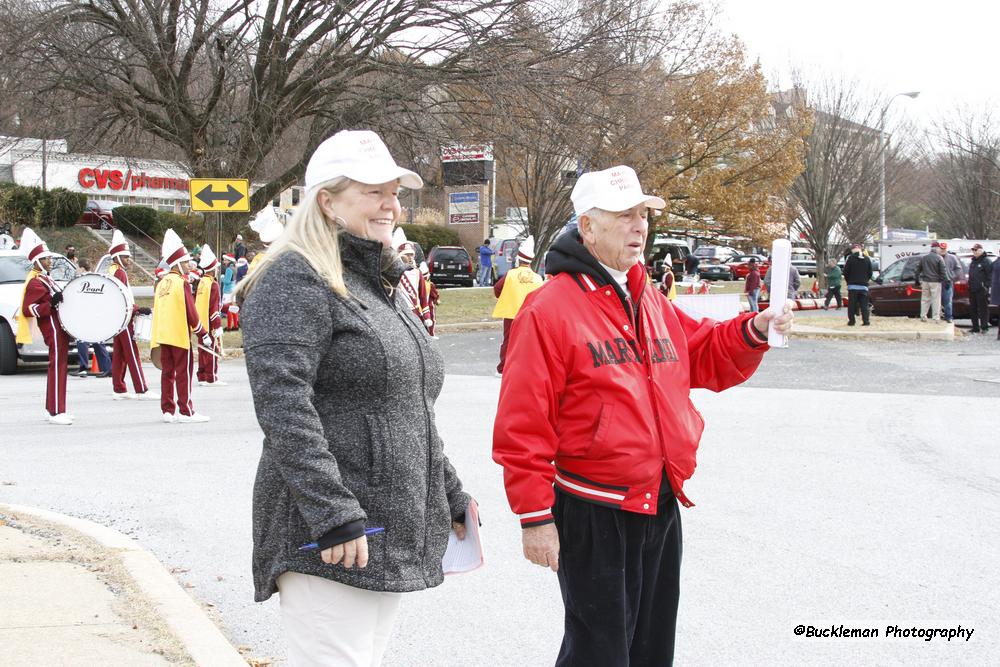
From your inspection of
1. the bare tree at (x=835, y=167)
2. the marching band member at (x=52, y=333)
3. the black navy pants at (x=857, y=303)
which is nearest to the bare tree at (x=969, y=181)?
the bare tree at (x=835, y=167)

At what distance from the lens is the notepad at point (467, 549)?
314 centimetres

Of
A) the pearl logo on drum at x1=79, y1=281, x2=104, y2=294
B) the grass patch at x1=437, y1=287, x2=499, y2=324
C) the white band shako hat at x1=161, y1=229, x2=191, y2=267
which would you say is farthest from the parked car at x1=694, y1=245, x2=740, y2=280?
the pearl logo on drum at x1=79, y1=281, x2=104, y2=294

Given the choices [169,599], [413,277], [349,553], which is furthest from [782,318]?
[413,277]

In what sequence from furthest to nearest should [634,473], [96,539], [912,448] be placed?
[912,448] < [96,539] < [634,473]

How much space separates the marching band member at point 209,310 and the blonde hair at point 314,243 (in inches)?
468

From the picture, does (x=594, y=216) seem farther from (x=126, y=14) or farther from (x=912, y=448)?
(x=126, y=14)

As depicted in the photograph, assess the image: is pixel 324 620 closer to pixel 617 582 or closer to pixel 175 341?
pixel 617 582

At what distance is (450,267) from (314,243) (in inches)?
1584

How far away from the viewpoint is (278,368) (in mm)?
2598

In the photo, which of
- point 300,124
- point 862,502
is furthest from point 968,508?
point 300,124

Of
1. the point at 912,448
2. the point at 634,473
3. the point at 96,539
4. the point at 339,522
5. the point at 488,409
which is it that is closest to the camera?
the point at 339,522

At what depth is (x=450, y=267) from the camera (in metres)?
42.9

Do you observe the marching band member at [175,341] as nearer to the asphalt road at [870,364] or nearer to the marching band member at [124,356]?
the marching band member at [124,356]

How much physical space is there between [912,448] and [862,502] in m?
2.42
